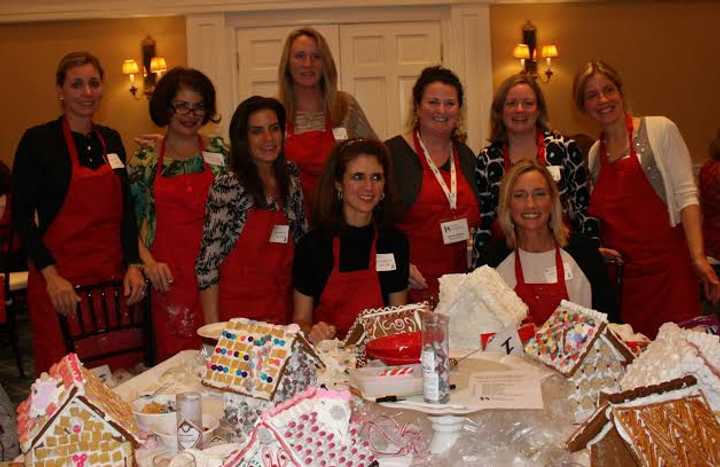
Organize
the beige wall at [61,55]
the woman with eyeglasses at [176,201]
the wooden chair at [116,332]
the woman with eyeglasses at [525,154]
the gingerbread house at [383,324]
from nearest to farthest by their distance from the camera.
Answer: the gingerbread house at [383,324] < the wooden chair at [116,332] < the woman with eyeglasses at [176,201] < the woman with eyeglasses at [525,154] < the beige wall at [61,55]

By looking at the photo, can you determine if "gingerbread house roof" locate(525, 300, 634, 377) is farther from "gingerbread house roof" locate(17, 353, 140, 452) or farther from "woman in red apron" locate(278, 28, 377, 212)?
"woman in red apron" locate(278, 28, 377, 212)

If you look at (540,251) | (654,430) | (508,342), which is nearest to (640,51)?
(540,251)

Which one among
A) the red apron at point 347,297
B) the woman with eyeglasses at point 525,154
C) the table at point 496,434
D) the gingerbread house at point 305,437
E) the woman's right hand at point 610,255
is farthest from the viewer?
the woman with eyeglasses at point 525,154

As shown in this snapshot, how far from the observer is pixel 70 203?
11.4ft

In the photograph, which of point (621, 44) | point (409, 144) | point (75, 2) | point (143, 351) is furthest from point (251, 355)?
point (621, 44)

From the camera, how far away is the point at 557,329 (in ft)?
7.24

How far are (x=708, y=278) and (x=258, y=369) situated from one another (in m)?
2.31

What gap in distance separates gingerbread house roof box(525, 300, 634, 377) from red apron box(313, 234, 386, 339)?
102 cm

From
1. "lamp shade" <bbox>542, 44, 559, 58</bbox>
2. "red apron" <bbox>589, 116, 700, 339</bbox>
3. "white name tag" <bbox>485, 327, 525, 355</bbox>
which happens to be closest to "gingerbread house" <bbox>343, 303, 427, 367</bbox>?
"white name tag" <bbox>485, 327, 525, 355</bbox>

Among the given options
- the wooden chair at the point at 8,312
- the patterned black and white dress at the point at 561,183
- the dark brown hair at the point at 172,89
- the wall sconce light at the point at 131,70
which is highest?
the wall sconce light at the point at 131,70

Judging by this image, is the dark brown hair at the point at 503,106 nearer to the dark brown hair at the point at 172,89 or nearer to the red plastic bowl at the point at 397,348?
the dark brown hair at the point at 172,89

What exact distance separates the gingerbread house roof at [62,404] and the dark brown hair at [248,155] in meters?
1.73

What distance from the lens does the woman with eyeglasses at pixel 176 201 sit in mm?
3545

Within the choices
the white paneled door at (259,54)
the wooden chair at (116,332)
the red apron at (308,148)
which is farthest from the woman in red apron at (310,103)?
the white paneled door at (259,54)
